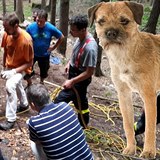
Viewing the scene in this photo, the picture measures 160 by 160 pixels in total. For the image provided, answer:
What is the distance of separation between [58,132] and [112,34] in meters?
1.23

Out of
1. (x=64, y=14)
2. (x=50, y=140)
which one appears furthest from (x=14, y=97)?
(x=64, y=14)

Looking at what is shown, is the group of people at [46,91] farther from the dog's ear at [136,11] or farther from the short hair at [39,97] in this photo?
the dog's ear at [136,11]

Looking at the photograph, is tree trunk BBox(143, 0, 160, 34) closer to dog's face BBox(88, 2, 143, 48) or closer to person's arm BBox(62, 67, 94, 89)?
person's arm BBox(62, 67, 94, 89)

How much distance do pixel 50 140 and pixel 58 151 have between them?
0.16 meters

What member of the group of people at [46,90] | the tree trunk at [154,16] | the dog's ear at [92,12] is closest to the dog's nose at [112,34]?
the dog's ear at [92,12]

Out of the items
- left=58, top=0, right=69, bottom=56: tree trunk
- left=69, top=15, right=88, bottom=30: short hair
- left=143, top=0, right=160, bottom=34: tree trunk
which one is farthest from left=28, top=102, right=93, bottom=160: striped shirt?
left=143, top=0, right=160, bottom=34: tree trunk

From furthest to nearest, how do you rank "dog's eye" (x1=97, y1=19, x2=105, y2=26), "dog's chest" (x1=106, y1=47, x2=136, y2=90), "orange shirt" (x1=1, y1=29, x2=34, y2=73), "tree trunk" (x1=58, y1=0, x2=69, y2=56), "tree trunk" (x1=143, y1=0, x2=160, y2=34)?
"tree trunk" (x1=143, y1=0, x2=160, y2=34) < "tree trunk" (x1=58, y1=0, x2=69, y2=56) < "orange shirt" (x1=1, y1=29, x2=34, y2=73) < "dog's chest" (x1=106, y1=47, x2=136, y2=90) < "dog's eye" (x1=97, y1=19, x2=105, y2=26)

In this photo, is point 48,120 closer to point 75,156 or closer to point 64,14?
point 75,156

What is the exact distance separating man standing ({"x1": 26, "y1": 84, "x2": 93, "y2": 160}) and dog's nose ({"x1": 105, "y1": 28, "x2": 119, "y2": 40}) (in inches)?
36.3

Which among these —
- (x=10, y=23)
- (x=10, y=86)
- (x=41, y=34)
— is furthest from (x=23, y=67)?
(x=41, y=34)

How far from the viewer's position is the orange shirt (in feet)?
19.1

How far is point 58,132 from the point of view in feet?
12.3

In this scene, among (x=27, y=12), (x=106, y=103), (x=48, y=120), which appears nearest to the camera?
(x=48, y=120)

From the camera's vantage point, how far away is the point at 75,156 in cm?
387
